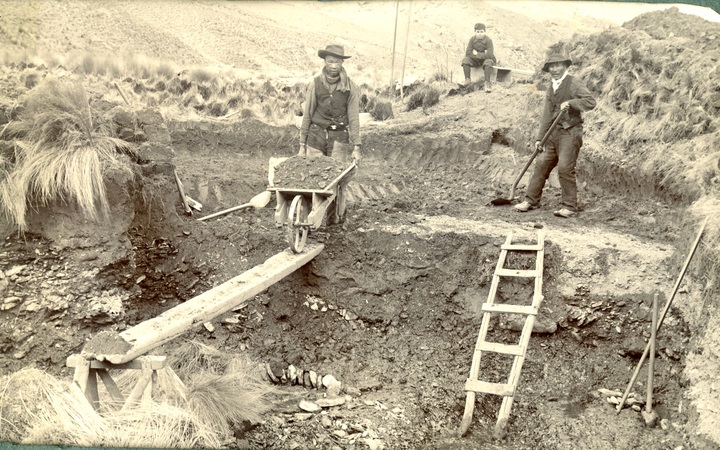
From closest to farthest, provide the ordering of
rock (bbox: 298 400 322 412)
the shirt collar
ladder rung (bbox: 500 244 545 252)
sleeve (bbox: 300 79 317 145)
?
rock (bbox: 298 400 322 412)
ladder rung (bbox: 500 244 545 252)
the shirt collar
sleeve (bbox: 300 79 317 145)

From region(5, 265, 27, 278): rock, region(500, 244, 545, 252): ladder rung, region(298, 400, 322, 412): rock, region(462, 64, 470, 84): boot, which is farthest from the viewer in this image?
region(462, 64, 470, 84): boot

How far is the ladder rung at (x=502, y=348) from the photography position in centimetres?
481

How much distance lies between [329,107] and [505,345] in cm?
296

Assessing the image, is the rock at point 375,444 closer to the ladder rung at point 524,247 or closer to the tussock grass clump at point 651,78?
the ladder rung at point 524,247

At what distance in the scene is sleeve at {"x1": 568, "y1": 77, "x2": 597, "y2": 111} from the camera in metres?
6.09

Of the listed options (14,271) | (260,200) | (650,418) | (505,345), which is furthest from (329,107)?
(650,418)

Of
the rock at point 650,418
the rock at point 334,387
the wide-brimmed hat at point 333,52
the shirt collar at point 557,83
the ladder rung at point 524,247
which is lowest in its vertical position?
the rock at point 334,387

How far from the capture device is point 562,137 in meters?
6.39

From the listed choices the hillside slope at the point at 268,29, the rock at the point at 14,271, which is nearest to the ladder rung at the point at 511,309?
the hillside slope at the point at 268,29

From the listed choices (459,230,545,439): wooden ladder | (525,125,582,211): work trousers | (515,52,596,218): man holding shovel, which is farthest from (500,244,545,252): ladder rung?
(525,125,582,211): work trousers

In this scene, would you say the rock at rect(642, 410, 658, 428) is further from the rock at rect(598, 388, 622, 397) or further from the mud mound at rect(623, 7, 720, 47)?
the mud mound at rect(623, 7, 720, 47)

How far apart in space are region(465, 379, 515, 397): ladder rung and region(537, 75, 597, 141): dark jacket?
2.66 metres

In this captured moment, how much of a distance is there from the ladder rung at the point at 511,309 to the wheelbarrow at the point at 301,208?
1518 millimetres

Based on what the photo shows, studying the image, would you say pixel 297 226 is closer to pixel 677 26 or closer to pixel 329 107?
pixel 329 107
